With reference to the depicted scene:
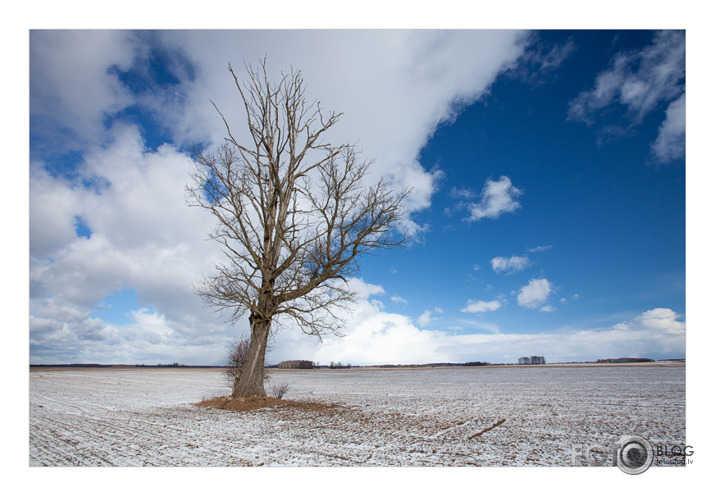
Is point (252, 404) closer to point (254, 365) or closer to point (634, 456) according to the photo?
point (254, 365)

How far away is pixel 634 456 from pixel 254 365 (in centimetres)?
1149

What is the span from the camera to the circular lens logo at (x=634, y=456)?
5.76 metres

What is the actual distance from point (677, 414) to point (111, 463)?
569 inches

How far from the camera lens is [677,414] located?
1064cm

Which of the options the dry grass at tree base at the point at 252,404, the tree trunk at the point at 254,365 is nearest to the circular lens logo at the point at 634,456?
the dry grass at tree base at the point at 252,404

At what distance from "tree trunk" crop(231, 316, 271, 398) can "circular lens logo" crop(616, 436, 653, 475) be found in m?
11.2

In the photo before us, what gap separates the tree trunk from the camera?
44.3ft

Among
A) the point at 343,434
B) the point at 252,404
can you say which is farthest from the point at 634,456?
the point at 252,404

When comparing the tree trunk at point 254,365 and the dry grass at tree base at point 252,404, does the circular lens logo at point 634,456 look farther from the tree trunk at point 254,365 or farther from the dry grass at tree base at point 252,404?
the tree trunk at point 254,365

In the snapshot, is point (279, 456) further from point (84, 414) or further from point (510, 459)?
point (84, 414)

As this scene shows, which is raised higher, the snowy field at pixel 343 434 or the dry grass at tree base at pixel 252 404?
the snowy field at pixel 343 434

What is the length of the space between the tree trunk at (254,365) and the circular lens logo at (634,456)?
11.2m

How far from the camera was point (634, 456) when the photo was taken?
6344 mm

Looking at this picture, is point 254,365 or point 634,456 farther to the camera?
point 254,365
